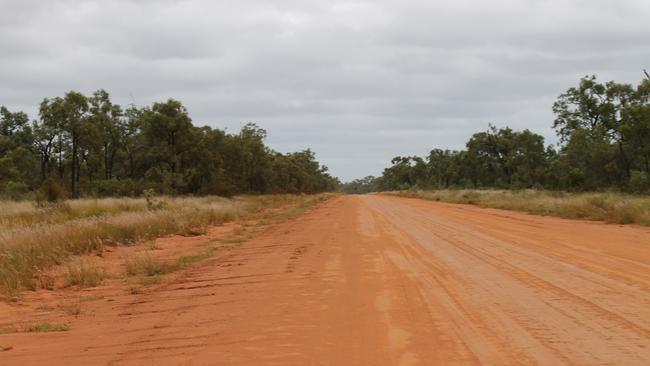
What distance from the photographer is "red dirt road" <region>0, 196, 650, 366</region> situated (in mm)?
5402

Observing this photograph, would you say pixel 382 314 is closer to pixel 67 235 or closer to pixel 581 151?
pixel 67 235

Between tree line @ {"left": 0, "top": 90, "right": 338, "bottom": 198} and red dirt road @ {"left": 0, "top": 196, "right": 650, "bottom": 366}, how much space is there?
42130mm

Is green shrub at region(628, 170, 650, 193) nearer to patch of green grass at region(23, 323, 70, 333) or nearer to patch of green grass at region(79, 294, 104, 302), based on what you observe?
patch of green grass at region(79, 294, 104, 302)

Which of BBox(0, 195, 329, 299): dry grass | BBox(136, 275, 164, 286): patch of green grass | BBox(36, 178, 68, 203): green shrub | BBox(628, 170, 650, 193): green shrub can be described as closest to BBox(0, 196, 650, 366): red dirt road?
BBox(136, 275, 164, 286): patch of green grass

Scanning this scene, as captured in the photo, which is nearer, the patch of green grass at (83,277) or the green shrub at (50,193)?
the patch of green grass at (83,277)

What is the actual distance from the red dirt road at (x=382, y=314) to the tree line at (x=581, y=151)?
110 feet

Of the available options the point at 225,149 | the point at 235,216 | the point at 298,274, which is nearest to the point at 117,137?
the point at 225,149

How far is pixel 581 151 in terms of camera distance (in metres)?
54.0

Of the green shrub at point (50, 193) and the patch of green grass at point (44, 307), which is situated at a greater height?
the green shrub at point (50, 193)

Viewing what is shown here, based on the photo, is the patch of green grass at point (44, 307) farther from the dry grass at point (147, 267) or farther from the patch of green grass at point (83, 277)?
the dry grass at point (147, 267)

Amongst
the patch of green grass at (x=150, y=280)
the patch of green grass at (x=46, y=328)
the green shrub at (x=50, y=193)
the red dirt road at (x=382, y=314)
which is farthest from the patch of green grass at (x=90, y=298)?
the green shrub at (x=50, y=193)

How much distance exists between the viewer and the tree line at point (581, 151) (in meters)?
43.1

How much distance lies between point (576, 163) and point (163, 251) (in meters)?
51.4

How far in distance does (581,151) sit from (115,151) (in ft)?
161
